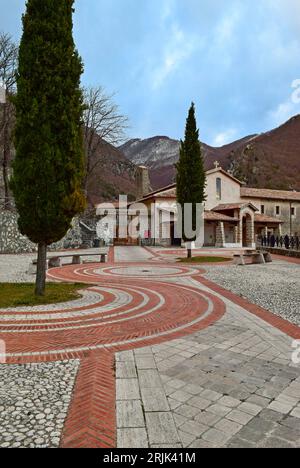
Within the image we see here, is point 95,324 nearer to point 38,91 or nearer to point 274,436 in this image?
point 274,436

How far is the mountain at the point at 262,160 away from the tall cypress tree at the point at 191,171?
52834 mm

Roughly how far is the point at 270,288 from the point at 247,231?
94.8 ft

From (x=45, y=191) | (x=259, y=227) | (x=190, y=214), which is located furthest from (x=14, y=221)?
(x=259, y=227)

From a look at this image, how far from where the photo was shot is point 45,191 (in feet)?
26.1

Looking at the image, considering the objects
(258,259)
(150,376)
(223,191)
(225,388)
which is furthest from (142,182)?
(225,388)

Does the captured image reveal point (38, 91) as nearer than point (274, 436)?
No

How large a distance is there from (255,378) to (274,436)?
3.82 ft

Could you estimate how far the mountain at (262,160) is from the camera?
235ft

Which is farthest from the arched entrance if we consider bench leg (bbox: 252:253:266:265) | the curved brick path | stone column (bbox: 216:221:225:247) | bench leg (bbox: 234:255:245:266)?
the curved brick path

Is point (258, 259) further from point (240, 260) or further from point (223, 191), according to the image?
point (223, 191)

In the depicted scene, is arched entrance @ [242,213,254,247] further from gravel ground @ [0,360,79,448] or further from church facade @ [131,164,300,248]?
gravel ground @ [0,360,79,448]

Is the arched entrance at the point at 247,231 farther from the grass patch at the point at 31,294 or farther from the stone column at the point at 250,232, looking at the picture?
the grass patch at the point at 31,294

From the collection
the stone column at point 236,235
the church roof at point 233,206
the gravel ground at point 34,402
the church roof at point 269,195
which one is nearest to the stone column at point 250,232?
the church roof at point 233,206

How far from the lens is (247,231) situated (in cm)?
3784
